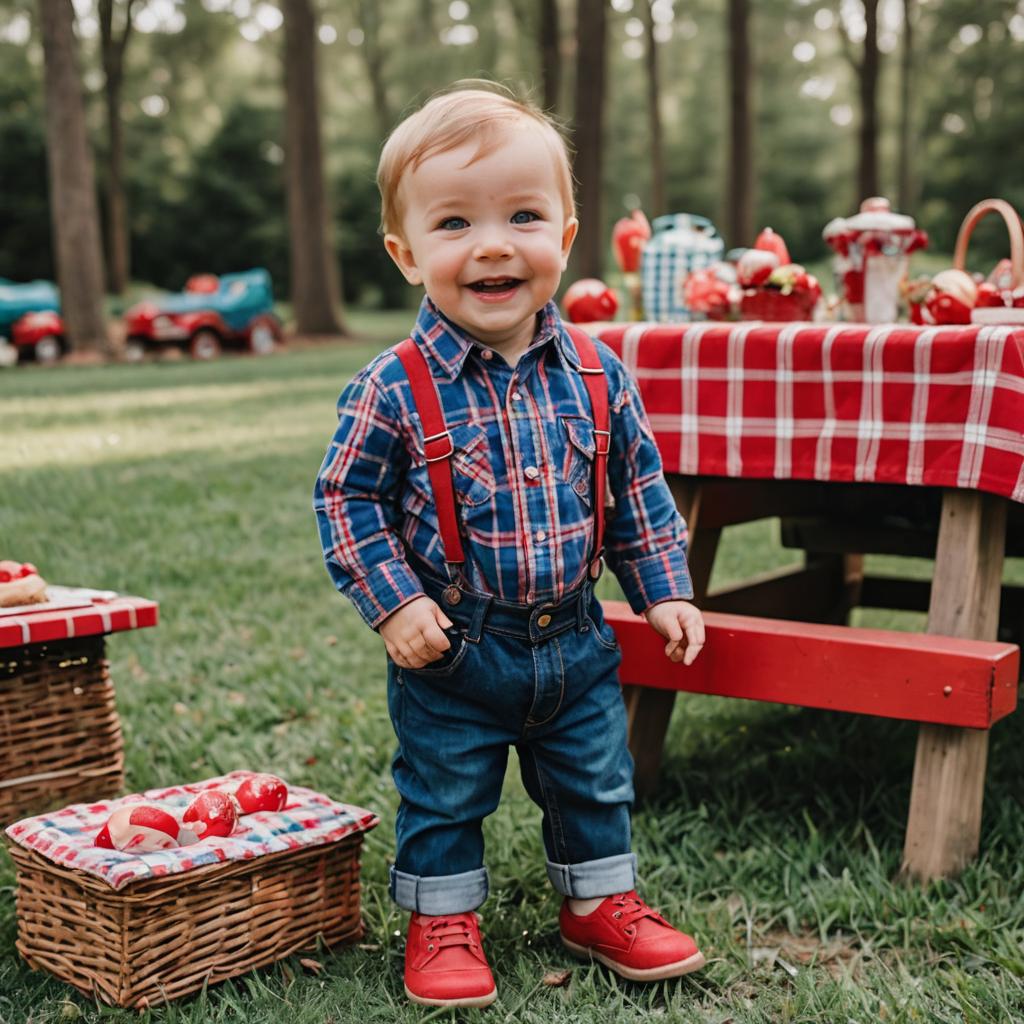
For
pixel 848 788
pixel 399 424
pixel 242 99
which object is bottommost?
pixel 848 788

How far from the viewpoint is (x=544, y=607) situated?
7.06 feet

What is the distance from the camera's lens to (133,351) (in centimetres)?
1644

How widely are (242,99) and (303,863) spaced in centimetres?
3307

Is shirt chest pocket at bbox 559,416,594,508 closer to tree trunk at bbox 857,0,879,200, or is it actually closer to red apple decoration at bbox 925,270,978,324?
red apple decoration at bbox 925,270,978,324

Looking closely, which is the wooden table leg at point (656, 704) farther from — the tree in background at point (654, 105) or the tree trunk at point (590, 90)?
the tree in background at point (654, 105)

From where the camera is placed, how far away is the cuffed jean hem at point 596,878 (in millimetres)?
2320

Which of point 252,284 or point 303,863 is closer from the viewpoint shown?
point 303,863

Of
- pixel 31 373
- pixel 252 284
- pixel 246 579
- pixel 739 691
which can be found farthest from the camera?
pixel 252 284

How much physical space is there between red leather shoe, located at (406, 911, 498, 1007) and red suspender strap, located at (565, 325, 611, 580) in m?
0.63

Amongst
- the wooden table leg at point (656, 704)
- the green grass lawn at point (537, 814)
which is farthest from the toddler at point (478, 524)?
the wooden table leg at point (656, 704)

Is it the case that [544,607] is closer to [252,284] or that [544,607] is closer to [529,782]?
[529,782]

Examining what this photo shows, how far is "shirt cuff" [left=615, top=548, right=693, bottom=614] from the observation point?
7.66ft

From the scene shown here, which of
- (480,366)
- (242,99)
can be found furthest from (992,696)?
(242,99)

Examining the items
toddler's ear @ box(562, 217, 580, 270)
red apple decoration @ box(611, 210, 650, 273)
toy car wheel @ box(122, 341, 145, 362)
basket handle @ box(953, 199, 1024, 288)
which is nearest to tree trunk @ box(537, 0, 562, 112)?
toy car wheel @ box(122, 341, 145, 362)
